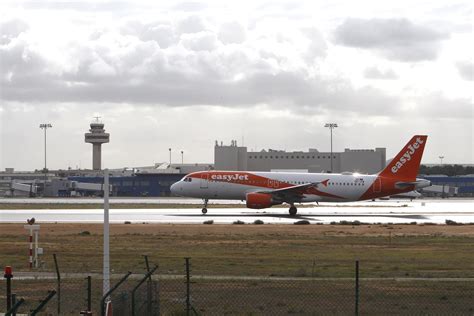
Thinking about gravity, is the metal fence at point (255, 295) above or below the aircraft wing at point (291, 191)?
below

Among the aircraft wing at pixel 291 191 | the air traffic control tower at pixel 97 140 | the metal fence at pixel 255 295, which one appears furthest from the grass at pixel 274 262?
the aircraft wing at pixel 291 191

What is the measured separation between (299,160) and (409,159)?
11394cm

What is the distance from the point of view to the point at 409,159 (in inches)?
2739

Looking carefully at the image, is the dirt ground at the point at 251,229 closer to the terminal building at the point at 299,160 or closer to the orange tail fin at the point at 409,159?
the orange tail fin at the point at 409,159

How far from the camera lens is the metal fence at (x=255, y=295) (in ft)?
61.5

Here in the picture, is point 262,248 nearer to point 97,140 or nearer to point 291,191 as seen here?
point 97,140

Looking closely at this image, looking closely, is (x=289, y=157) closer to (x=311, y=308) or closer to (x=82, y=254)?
(x=82, y=254)

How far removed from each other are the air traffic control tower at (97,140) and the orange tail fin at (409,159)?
183ft

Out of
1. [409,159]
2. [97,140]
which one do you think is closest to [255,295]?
[97,140]

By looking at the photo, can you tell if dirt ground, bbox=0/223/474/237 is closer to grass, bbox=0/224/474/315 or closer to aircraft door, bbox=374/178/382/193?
grass, bbox=0/224/474/315

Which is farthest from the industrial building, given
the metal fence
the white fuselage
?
the metal fence

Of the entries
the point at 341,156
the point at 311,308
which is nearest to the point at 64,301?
the point at 311,308

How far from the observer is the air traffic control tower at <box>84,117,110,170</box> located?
1520cm

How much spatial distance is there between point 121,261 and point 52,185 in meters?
131
